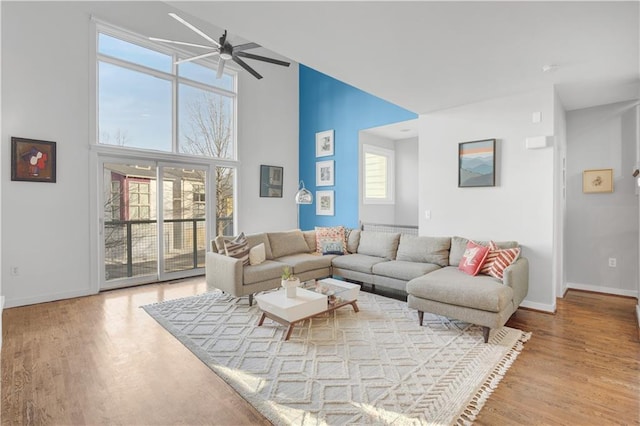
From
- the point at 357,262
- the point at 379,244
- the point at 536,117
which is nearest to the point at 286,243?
the point at 357,262

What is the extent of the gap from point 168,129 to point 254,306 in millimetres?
3393

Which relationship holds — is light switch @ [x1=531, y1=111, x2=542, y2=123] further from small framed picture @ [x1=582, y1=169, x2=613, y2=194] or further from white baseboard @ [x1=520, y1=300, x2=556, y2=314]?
white baseboard @ [x1=520, y1=300, x2=556, y2=314]

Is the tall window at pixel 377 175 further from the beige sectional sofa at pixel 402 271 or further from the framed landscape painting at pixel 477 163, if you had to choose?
the framed landscape painting at pixel 477 163

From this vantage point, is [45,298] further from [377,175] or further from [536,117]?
[536,117]

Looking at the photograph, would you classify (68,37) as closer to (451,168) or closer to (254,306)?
(254,306)

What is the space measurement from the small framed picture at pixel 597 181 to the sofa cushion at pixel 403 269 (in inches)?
Answer: 96.6

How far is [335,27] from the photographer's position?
97.1 inches

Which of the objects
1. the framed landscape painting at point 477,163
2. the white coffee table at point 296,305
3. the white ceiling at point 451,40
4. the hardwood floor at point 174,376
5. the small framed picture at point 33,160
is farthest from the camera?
the framed landscape painting at point 477,163

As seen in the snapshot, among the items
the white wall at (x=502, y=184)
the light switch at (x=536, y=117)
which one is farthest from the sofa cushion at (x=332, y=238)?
the light switch at (x=536, y=117)

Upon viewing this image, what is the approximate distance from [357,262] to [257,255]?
1.39 metres

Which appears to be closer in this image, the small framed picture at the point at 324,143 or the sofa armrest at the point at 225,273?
the sofa armrest at the point at 225,273

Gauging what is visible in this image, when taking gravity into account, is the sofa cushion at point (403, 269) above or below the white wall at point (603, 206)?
below

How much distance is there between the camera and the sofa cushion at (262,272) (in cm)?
394

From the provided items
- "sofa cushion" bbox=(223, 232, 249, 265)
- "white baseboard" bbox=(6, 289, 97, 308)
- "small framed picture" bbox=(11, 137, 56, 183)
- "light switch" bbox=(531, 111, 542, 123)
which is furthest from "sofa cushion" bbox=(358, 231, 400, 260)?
"small framed picture" bbox=(11, 137, 56, 183)
